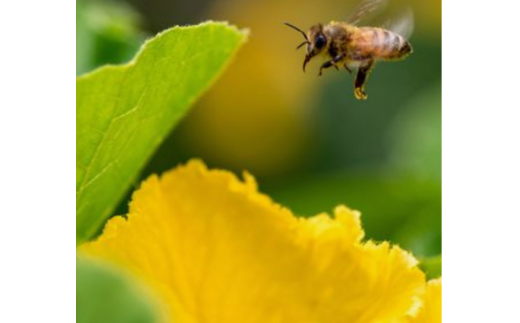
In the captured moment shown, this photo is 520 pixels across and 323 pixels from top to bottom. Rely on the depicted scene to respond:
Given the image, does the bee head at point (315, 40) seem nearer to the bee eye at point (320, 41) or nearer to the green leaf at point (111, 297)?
the bee eye at point (320, 41)

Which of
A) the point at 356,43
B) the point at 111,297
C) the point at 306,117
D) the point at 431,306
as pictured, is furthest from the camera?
the point at 306,117

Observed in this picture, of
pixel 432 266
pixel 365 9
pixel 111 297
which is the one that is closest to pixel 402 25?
pixel 365 9

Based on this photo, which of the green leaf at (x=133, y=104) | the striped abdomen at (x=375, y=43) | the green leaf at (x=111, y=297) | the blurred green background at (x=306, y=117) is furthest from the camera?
the blurred green background at (x=306, y=117)

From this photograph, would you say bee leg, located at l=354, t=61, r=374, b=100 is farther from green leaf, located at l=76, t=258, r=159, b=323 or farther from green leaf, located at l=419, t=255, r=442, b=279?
green leaf, located at l=76, t=258, r=159, b=323

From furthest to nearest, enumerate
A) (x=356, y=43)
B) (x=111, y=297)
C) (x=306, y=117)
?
(x=306, y=117), (x=356, y=43), (x=111, y=297)

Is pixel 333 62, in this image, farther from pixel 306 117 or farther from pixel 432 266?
pixel 306 117

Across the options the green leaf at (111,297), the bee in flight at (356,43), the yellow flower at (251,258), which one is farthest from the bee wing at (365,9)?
the green leaf at (111,297)
